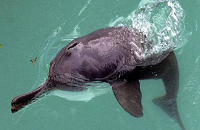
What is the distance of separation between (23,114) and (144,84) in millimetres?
2319

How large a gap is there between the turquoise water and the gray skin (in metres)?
0.79

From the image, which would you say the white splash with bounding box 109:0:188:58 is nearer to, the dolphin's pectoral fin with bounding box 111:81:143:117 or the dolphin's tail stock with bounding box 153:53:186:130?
the dolphin's tail stock with bounding box 153:53:186:130

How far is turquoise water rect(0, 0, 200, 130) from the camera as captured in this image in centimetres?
534

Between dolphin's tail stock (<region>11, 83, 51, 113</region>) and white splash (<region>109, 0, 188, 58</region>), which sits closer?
Answer: dolphin's tail stock (<region>11, 83, 51, 113</region>)

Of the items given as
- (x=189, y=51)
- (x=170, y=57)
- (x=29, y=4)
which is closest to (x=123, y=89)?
(x=170, y=57)

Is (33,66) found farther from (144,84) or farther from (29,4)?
(144,84)

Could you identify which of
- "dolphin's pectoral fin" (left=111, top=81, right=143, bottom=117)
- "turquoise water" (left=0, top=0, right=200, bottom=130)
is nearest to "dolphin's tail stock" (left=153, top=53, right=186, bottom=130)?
"turquoise water" (left=0, top=0, right=200, bottom=130)

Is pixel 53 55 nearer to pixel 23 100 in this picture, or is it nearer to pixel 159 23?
pixel 23 100

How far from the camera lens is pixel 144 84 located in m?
4.99

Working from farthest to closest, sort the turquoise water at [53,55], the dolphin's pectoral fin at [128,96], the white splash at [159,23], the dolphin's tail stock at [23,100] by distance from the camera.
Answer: the turquoise water at [53,55], the white splash at [159,23], the dolphin's pectoral fin at [128,96], the dolphin's tail stock at [23,100]

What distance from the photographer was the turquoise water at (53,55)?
534 cm

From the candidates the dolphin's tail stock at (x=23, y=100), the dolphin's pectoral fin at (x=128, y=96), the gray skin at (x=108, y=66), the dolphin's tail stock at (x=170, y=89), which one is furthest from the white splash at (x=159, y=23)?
the dolphin's tail stock at (x=23, y=100)

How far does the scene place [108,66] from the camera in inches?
153

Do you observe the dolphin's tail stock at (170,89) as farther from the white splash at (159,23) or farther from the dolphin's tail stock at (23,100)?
the dolphin's tail stock at (23,100)
